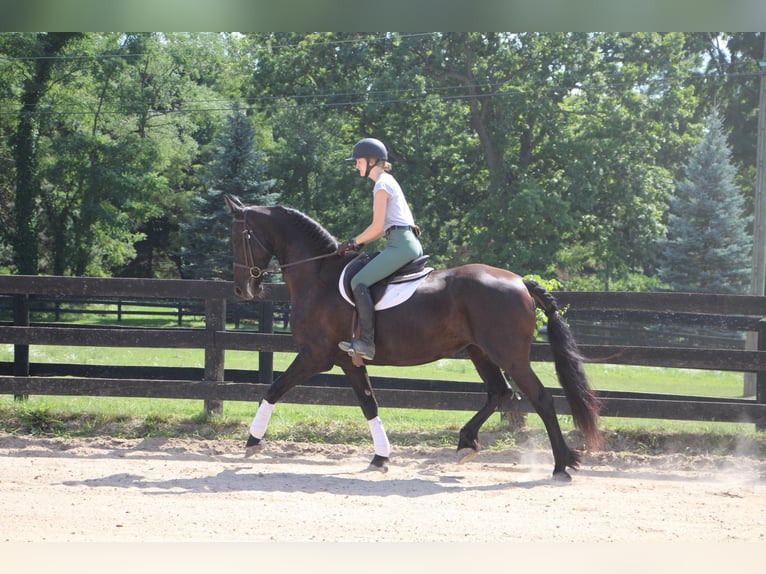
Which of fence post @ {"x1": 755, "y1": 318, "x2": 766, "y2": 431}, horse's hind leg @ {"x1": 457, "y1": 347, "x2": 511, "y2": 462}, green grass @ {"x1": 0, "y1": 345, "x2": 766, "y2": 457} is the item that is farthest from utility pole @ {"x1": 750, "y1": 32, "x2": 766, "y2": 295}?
horse's hind leg @ {"x1": 457, "y1": 347, "x2": 511, "y2": 462}

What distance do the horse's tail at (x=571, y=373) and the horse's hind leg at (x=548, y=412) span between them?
0.58ft

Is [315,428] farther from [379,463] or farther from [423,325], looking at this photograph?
[423,325]

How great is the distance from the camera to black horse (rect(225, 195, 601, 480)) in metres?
6.85

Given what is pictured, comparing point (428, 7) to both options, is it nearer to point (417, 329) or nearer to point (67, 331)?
point (417, 329)

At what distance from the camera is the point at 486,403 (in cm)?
727

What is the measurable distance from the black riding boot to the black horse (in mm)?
136

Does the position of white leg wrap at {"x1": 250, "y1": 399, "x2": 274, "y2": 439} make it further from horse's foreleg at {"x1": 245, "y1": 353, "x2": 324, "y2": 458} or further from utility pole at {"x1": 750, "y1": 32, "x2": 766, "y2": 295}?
utility pole at {"x1": 750, "y1": 32, "x2": 766, "y2": 295}

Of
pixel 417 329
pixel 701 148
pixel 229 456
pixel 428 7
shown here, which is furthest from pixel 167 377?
pixel 701 148

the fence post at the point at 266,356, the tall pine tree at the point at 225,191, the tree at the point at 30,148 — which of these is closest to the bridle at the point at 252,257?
the fence post at the point at 266,356

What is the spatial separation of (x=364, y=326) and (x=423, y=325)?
490 mm

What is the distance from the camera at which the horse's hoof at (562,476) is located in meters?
6.79

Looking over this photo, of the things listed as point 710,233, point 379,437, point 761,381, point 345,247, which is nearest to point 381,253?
point 345,247

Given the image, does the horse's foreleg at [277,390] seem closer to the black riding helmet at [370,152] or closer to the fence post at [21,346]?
the black riding helmet at [370,152]

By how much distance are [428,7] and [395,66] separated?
2992cm
